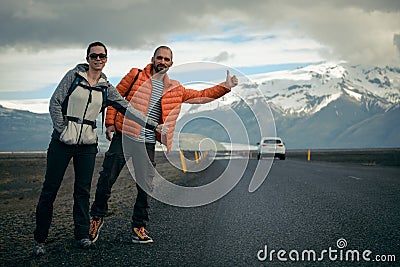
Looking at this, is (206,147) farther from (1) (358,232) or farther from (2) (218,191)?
(1) (358,232)

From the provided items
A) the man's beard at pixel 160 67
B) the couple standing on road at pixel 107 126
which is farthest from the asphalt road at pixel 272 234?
the man's beard at pixel 160 67

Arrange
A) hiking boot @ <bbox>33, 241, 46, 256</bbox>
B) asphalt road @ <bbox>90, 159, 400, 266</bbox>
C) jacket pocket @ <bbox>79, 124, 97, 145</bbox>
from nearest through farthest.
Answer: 1. asphalt road @ <bbox>90, 159, 400, 266</bbox>
2. hiking boot @ <bbox>33, 241, 46, 256</bbox>
3. jacket pocket @ <bbox>79, 124, 97, 145</bbox>

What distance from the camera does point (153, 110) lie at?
6.13 meters

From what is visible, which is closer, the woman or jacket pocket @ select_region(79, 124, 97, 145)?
the woman

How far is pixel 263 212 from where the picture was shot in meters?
8.32

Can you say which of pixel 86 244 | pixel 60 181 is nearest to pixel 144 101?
pixel 60 181

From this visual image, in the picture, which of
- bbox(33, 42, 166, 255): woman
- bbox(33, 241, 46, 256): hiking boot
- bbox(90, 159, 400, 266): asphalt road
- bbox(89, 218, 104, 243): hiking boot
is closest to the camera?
bbox(90, 159, 400, 266): asphalt road

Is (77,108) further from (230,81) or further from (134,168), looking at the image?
(230,81)

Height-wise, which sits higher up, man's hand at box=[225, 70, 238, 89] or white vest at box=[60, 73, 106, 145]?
man's hand at box=[225, 70, 238, 89]

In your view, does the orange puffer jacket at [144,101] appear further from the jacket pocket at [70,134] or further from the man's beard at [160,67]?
the jacket pocket at [70,134]

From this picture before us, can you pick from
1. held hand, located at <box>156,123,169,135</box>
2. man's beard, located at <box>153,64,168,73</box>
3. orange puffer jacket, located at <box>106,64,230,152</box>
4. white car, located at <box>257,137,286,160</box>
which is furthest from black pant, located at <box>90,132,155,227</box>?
white car, located at <box>257,137,286,160</box>

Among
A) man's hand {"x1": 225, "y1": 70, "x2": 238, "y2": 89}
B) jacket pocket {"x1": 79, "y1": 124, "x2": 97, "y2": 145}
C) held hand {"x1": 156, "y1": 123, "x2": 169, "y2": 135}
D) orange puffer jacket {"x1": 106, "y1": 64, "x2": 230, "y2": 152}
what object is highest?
man's hand {"x1": 225, "y1": 70, "x2": 238, "y2": 89}

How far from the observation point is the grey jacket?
536 cm

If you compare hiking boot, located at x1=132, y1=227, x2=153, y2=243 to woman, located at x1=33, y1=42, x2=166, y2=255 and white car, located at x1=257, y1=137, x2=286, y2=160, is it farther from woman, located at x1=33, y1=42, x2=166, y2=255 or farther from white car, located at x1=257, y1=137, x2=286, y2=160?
white car, located at x1=257, y1=137, x2=286, y2=160
